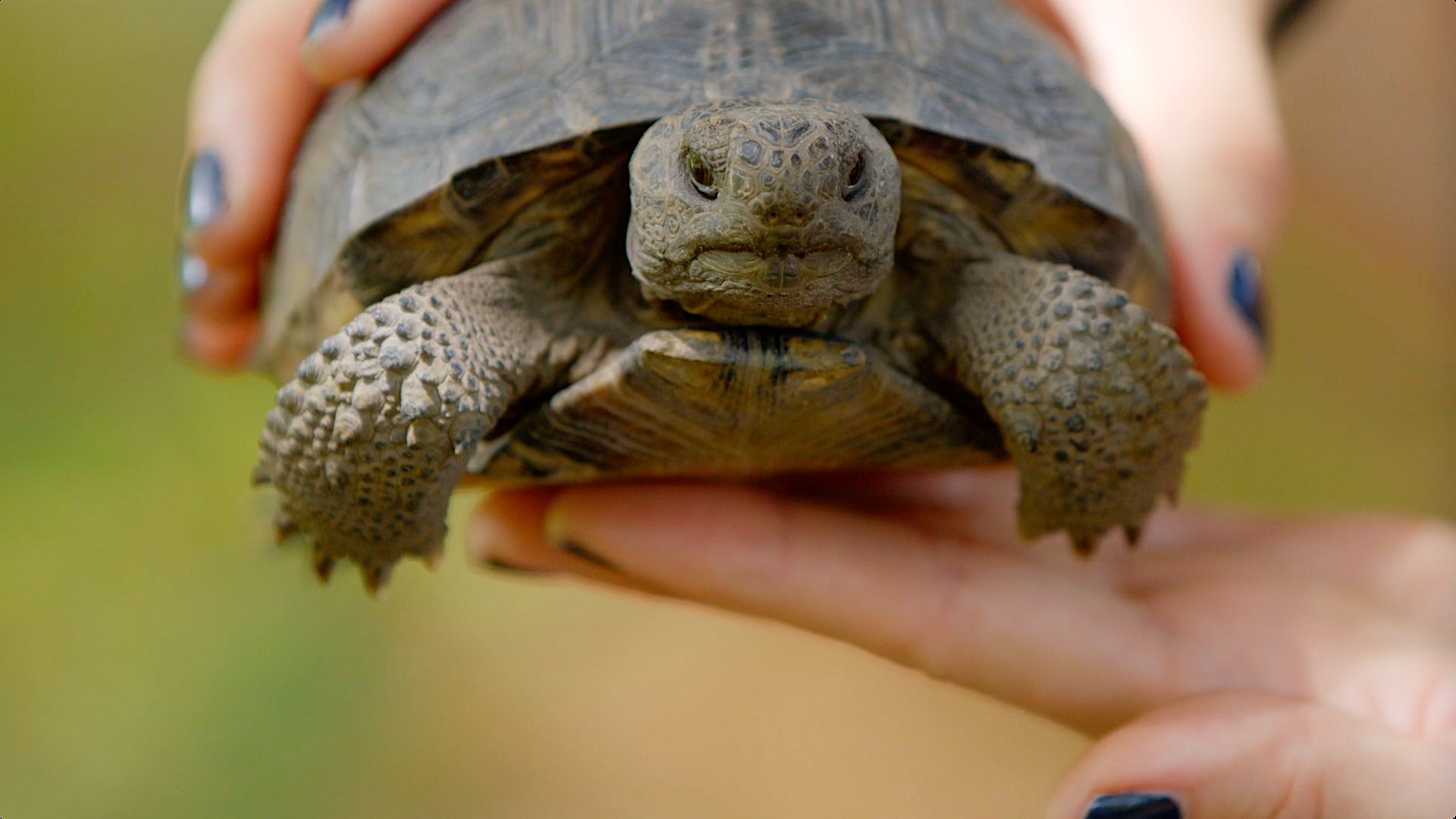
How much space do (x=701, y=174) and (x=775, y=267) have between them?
13 centimetres

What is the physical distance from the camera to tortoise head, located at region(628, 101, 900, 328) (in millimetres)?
1047

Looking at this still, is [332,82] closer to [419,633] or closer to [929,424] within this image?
[929,424]

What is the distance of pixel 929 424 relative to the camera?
4.57 ft

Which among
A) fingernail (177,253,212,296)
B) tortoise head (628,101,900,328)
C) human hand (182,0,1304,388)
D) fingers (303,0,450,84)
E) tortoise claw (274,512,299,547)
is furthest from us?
fingernail (177,253,212,296)

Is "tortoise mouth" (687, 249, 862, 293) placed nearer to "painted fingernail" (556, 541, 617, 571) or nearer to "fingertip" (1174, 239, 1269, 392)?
"painted fingernail" (556, 541, 617, 571)

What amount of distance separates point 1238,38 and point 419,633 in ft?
7.94

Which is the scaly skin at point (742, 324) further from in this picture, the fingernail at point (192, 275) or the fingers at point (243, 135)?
the fingernail at point (192, 275)

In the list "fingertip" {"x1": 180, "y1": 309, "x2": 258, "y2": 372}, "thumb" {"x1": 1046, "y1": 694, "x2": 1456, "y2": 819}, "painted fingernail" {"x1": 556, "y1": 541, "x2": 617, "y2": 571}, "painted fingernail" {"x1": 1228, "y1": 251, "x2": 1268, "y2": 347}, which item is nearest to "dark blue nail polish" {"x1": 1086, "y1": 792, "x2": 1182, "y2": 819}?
"thumb" {"x1": 1046, "y1": 694, "x2": 1456, "y2": 819}

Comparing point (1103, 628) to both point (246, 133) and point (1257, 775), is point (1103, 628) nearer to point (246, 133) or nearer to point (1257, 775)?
point (1257, 775)

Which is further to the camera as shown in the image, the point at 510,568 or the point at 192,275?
the point at 192,275

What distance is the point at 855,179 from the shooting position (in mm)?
1114

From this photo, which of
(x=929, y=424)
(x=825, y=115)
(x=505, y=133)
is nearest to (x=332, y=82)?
(x=505, y=133)

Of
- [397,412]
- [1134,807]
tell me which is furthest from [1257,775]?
[397,412]

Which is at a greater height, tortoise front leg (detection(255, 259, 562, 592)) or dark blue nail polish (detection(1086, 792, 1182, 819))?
tortoise front leg (detection(255, 259, 562, 592))
